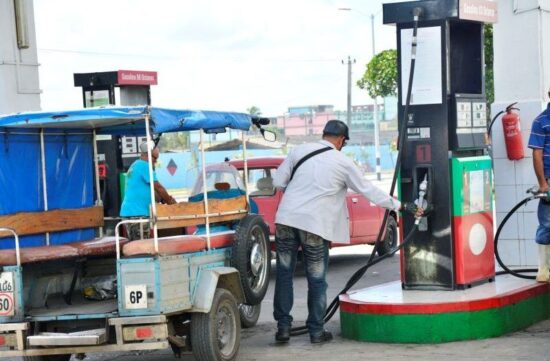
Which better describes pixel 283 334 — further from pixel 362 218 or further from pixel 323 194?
pixel 362 218

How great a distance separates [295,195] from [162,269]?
74.3 inches

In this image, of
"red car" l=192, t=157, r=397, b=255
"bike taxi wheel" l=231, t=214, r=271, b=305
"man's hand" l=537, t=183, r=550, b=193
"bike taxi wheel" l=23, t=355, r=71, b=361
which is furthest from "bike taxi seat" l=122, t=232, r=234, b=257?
"red car" l=192, t=157, r=397, b=255

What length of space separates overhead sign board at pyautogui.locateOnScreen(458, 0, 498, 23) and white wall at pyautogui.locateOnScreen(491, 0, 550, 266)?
5.77 ft

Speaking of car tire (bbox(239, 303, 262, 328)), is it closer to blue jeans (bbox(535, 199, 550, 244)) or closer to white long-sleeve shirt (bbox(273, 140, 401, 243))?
white long-sleeve shirt (bbox(273, 140, 401, 243))

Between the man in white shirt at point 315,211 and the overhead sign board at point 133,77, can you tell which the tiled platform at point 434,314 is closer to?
the man in white shirt at point 315,211

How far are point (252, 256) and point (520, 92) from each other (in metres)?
4.33

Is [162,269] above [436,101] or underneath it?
underneath

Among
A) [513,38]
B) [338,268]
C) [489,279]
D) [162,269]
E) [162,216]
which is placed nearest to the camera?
[162,269]

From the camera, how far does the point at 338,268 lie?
17125 mm

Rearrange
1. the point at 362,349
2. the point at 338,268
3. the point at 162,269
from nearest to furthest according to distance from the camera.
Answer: the point at 162,269 → the point at 362,349 → the point at 338,268

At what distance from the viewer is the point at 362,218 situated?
17344 mm

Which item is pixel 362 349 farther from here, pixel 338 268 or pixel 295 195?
pixel 338 268

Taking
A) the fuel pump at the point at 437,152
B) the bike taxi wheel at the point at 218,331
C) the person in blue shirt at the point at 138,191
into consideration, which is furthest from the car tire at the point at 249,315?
the fuel pump at the point at 437,152

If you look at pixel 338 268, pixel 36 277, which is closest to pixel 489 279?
pixel 36 277
